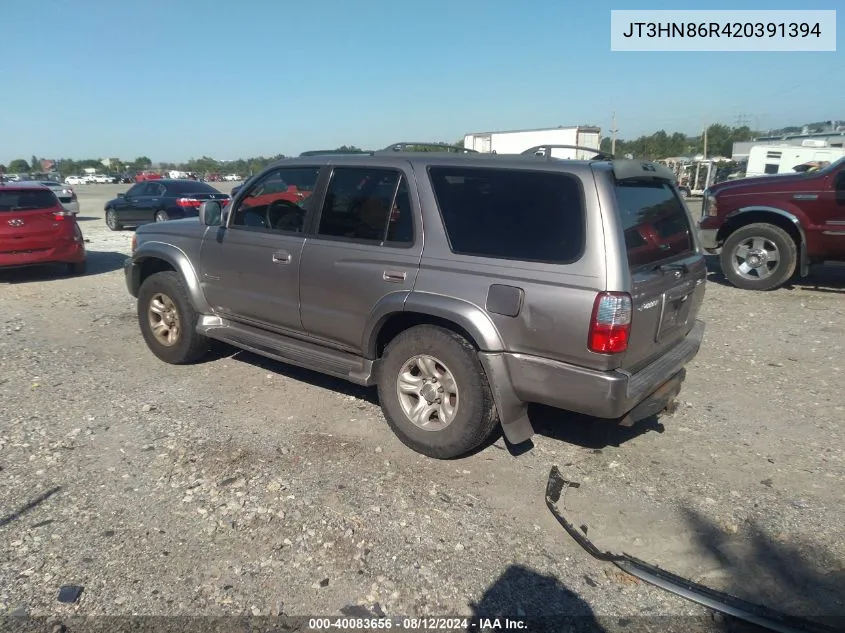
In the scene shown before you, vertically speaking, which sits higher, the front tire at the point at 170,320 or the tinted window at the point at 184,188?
the tinted window at the point at 184,188

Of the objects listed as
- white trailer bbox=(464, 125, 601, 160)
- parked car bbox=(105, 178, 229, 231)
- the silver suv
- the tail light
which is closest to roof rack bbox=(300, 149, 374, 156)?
the silver suv

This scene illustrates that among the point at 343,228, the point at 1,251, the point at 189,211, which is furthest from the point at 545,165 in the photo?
the point at 189,211

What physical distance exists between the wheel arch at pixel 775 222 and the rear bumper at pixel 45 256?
9902 millimetres

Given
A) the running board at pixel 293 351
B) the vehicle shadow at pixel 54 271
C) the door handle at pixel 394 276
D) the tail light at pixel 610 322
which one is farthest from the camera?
the vehicle shadow at pixel 54 271

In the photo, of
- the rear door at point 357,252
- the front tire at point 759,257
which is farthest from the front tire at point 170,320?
the front tire at point 759,257

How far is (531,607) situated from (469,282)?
1701mm

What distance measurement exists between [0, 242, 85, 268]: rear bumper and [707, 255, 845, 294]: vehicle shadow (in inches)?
397

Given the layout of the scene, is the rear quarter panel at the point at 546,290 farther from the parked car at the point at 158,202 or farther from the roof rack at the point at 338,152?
the parked car at the point at 158,202

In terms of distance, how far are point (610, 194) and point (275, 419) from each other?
2.77m

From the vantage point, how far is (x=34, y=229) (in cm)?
919

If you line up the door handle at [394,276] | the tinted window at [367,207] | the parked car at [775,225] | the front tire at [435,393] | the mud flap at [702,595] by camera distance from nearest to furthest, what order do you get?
the mud flap at [702,595] → the front tire at [435,393] → the door handle at [394,276] → the tinted window at [367,207] → the parked car at [775,225]

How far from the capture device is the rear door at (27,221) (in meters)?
8.97

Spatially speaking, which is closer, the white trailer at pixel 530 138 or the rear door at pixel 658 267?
the rear door at pixel 658 267

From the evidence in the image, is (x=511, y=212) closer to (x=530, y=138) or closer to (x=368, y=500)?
(x=368, y=500)
